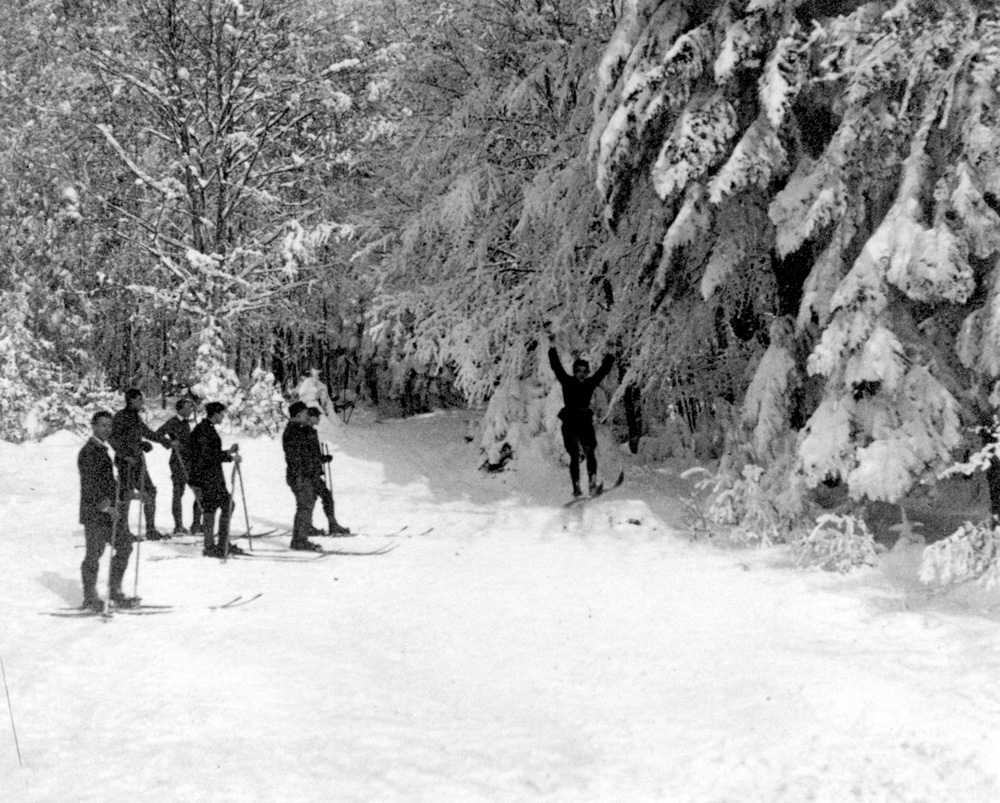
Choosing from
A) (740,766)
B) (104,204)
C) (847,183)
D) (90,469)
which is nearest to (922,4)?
(847,183)

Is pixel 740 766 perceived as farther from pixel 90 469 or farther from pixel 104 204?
pixel 104 204

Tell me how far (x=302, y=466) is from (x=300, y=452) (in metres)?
0.18

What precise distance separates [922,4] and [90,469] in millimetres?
8566

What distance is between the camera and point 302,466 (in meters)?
11.1

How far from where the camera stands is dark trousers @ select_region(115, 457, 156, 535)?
8.13 meters

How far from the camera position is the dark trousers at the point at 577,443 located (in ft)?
41.3

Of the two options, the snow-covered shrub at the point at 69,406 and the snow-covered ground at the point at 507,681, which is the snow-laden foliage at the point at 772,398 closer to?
the snow-covered ground at the point at 507,681

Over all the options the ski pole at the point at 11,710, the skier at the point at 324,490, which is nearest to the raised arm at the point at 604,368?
the skier at the point at 324,490

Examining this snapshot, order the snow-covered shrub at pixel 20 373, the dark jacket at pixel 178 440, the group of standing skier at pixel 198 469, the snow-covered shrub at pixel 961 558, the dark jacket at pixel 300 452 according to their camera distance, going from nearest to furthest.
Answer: the snow-covered shrub at pixel 961 558
the group of standing skier at pixel 198 469
the dark jacket at pixel 300 452
the dark jacket at pixel 178 440
the snow-covered shrub at pixel 20 373

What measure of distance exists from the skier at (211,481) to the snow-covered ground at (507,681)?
0.40m

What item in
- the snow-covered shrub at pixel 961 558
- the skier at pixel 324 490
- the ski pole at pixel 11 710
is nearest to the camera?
the ski pole at pixel 11 710

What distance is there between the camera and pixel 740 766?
4352 millimetres

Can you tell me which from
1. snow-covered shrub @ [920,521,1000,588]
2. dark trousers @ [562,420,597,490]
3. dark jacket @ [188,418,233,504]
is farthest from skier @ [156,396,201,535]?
snow-covered shrub @ [920,521,1000,588]

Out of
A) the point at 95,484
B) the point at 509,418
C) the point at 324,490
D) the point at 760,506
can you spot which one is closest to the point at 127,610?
the point at 95,484
